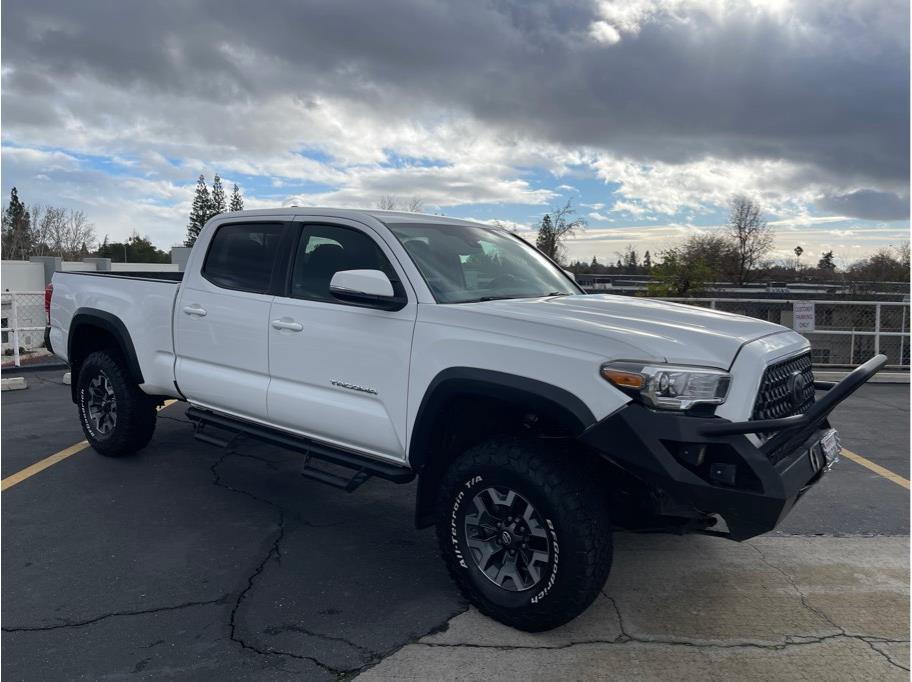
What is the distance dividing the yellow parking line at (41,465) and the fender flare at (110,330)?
67cm

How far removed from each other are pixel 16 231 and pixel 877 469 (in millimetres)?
97912

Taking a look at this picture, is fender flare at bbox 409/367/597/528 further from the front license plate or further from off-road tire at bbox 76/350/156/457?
off-road tire at bbox 76/350/156/457

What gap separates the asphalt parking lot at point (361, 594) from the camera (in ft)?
10.2

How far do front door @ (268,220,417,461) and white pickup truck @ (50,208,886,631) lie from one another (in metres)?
0.01

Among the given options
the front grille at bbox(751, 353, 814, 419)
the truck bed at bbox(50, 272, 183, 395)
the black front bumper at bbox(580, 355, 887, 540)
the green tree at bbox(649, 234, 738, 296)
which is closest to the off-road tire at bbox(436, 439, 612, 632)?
the black front bumper at bbox(580, 355, 887, 540)

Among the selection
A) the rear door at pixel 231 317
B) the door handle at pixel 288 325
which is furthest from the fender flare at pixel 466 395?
the rear door at pixel 231 317

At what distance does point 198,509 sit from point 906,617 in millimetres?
4267

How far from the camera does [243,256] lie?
16.0ft

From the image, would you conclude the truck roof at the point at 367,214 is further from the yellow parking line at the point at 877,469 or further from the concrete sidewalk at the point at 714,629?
the yellow parking line at the point at 877,469

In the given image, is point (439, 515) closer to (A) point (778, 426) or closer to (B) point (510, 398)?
(B) point (510, 398)

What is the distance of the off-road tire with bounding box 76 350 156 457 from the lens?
5627 mm

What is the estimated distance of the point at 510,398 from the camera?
10.7ft

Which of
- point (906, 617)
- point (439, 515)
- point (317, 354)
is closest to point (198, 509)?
point (317, 354)

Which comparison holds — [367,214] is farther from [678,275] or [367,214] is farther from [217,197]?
[217,197]
